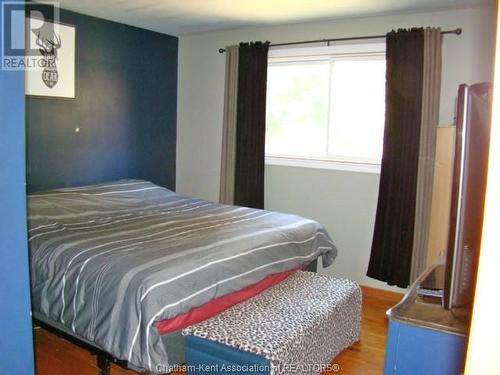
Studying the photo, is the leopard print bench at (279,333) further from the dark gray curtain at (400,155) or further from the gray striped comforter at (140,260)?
the dark gray curtain at (400,155)

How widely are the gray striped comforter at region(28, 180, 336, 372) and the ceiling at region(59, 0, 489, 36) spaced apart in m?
1.51

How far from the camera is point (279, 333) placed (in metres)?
2.13

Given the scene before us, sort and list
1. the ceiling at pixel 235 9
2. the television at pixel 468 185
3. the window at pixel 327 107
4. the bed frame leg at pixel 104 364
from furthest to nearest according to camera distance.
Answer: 1. the window at pixel 327 107
2. the ceiling at pixel 235 9
3. the bed frame leg at pixel 104 364
4. the television at pixel 468 185

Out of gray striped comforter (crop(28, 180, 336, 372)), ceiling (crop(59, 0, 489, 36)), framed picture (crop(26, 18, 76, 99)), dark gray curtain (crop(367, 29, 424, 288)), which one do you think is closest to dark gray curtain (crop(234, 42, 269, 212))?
ceiling (crop(59, 0, 489, 36))

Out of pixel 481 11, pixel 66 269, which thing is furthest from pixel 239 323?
pixel 481 11

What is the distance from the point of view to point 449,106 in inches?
135

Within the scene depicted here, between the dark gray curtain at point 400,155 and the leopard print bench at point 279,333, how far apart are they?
919mm

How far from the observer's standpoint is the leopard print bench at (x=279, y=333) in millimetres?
2025

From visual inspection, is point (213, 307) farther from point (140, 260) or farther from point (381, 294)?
point (381, 294)

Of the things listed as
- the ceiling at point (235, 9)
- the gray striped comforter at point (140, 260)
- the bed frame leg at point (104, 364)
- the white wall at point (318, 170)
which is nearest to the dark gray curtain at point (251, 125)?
the white wall at point (318, 170)

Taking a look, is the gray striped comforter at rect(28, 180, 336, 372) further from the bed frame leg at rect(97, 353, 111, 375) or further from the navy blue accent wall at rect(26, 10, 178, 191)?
the navy blue accent wall at rect(26, 10, 178, 191)

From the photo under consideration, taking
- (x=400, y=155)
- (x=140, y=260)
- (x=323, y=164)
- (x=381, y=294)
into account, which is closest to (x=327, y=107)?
(x=323, y=164)

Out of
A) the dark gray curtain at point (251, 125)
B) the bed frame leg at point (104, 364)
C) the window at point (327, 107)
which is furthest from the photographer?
the dark gray curtain at point (251, 125)

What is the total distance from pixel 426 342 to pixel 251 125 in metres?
3.12
